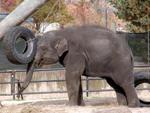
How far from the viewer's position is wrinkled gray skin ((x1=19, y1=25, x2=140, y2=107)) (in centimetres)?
1141

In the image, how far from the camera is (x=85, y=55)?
1144 cm

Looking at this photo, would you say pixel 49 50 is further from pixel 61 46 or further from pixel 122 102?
pixel 122 102

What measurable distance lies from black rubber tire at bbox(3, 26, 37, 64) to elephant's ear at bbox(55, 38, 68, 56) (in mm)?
472

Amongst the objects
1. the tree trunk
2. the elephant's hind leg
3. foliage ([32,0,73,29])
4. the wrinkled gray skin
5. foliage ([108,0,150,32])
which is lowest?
the elephant's hind leg

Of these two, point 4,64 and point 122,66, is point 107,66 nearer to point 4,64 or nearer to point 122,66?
point 122,66

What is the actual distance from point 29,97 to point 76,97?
7.02 metres

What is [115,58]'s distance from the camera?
11.6m

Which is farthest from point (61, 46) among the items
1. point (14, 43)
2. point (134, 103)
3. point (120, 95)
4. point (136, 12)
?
point (136, 12)

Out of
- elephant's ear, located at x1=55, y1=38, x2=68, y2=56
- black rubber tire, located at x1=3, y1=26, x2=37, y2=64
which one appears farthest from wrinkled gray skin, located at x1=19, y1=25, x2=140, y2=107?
black rubber tire, located at x1=3, y1=26, x2=37, y2=64

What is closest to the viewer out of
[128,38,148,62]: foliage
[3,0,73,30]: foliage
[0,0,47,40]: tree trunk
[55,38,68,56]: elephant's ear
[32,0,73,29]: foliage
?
[55,38,68,56]: elephant's ear

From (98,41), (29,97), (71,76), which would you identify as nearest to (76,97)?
(71,76)

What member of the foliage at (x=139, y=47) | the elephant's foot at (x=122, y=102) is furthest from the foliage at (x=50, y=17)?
the elephant's foot at (x=122, y=102)

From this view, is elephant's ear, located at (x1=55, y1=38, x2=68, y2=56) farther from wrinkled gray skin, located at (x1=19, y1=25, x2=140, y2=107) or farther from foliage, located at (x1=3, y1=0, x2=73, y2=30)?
foliage, located at (x1=3, y1=0, x2=73, y2=30)

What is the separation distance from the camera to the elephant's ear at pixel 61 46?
11.4m
